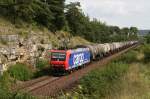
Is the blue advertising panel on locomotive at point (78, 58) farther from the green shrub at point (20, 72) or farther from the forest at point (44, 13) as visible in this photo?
the forest at point (44, 13)

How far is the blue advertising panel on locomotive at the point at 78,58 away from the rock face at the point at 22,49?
14.0ft

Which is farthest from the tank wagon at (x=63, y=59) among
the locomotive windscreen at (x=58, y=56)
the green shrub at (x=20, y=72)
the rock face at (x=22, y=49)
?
the rock face at (x=22, y=49)

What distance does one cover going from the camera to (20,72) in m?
36.8

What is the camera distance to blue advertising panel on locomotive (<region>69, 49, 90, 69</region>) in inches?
1622

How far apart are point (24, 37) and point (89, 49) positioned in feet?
43.0

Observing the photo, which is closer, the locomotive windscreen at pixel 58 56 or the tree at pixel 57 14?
the locomotive windscreen at pixel 58 56

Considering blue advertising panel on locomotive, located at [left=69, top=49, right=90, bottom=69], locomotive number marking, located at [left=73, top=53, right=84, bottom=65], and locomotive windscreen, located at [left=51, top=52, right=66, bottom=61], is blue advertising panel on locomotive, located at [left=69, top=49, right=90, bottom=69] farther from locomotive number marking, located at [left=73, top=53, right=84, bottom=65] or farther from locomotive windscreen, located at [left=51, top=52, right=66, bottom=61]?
locomotive windscreen, located at [left=51, top=52, right=66, bottom=61]

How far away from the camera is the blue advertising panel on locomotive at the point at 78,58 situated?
41.2 meters

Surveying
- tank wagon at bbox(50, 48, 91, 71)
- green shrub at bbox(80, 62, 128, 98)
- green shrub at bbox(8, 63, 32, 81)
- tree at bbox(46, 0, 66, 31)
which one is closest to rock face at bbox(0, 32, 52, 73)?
green shrub at bbox(8, 63, 32, 81)

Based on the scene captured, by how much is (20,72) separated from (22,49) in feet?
15.8

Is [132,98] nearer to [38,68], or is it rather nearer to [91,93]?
[91,93]

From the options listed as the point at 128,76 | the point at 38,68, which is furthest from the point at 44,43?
the point at 128,76

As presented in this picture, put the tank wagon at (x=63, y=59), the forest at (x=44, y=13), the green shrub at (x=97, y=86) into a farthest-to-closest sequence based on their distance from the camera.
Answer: the forest at (x=44, y=13) → the tank wagon at (x=63, y=59) → the green shrub at (x=97, y=86)

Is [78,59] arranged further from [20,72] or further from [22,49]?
[20,72]
